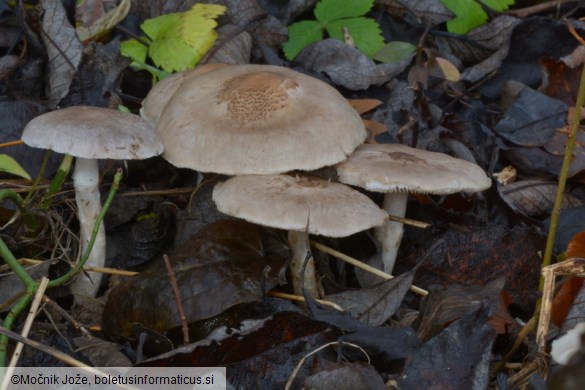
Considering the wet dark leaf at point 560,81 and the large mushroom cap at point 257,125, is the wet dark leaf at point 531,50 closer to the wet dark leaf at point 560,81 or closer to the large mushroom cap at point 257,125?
the wet dark leaf at point 560,81

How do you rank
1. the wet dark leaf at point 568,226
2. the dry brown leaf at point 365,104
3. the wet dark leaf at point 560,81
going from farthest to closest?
the wet dark leaf at point 560,81 < the dry brown leaf at point 365,104 < the wet dark leaf at point 568,226

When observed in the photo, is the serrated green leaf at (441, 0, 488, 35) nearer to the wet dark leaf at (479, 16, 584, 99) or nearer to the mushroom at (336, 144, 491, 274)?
the wet dark leaf at (479, 16, 584, 99)

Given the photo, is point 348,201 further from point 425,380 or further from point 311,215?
point 425,380

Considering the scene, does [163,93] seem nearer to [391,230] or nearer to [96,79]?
[96,79]

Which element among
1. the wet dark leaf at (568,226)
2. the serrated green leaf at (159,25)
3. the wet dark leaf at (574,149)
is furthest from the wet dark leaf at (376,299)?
the serrated green leaf at (159,25)

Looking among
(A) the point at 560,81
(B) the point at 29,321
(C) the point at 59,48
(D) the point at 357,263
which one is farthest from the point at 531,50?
(B) the point at 29,321

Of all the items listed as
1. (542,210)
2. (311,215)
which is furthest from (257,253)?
(542,210)

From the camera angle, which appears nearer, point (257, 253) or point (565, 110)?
point (257, 253)

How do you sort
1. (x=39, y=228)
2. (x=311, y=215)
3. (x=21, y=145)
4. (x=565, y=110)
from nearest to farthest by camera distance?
(x=311, y=215) → (x=39, y=228) → (x=21, y=145) → (x=565, y=110)
